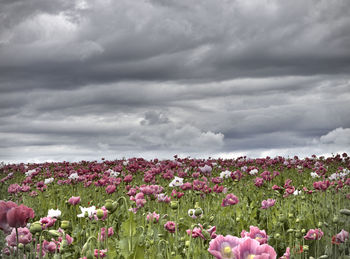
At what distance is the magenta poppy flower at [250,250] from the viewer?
7.01 feet

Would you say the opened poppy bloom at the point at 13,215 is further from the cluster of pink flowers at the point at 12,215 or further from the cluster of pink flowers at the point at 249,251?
the cluster of pink flowers at the point at 249,251

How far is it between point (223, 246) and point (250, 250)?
9.0 inches

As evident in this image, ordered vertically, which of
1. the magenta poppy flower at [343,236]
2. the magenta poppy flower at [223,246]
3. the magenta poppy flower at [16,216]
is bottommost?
the magenta poppy flower at [343,236]

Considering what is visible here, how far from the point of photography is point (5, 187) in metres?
13.9

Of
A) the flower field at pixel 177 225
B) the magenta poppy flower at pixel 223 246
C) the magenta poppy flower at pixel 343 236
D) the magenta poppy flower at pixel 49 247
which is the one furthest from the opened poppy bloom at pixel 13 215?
the magenta poppy flower at pixel 343 236

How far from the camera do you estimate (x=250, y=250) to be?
216 cm

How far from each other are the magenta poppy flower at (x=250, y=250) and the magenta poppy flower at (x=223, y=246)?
4.5 inches

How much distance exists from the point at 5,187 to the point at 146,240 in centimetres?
1148

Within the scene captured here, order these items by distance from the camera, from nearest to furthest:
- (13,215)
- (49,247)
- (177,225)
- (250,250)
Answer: (250,250) < (13,215) < (49,247) < (177,225)

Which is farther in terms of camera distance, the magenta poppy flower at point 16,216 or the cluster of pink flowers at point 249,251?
the magenta poppy flower at point 16,216

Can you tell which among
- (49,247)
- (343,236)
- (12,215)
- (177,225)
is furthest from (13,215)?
(343,236)

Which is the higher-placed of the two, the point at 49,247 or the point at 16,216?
the point at 16,216

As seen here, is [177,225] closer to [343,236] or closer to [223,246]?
[343,236]

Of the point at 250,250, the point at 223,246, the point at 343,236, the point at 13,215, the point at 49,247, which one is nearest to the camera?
the point at 250,250
